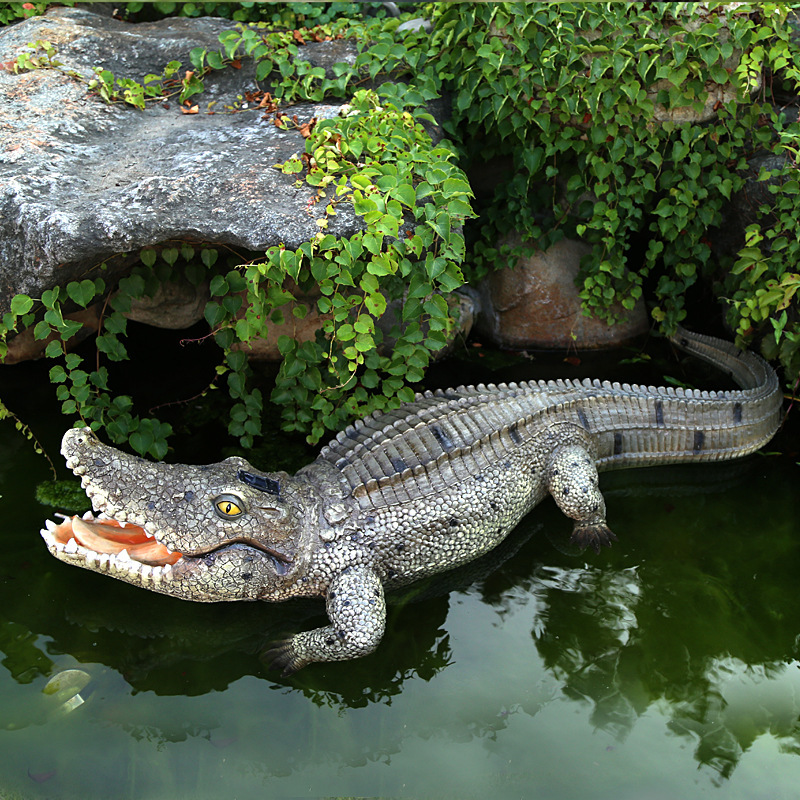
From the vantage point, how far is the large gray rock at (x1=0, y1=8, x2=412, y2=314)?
3486 mm

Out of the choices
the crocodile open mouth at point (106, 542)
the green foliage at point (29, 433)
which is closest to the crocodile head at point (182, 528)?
the crocodile open mouth at point (106, 542)

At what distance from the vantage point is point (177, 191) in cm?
366

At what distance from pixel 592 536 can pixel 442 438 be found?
104 cm

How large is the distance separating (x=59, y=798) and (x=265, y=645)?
100 cm

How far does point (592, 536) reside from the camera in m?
4.04

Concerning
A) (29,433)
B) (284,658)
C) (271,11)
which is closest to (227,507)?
(284,658)

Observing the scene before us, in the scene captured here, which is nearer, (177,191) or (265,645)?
(265,645)

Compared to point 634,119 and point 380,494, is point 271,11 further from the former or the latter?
point 380,494

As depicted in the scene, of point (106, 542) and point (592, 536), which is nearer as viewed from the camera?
point (106, 542)

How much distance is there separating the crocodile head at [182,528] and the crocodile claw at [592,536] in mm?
1573

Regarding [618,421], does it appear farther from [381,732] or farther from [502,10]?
[502,10]

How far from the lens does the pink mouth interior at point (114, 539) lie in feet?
10.7

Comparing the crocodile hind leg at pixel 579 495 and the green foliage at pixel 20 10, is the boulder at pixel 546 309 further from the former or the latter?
the green foliage at pixel 20 10

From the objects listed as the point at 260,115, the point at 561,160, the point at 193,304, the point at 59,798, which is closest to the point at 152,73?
the point at 260,115
